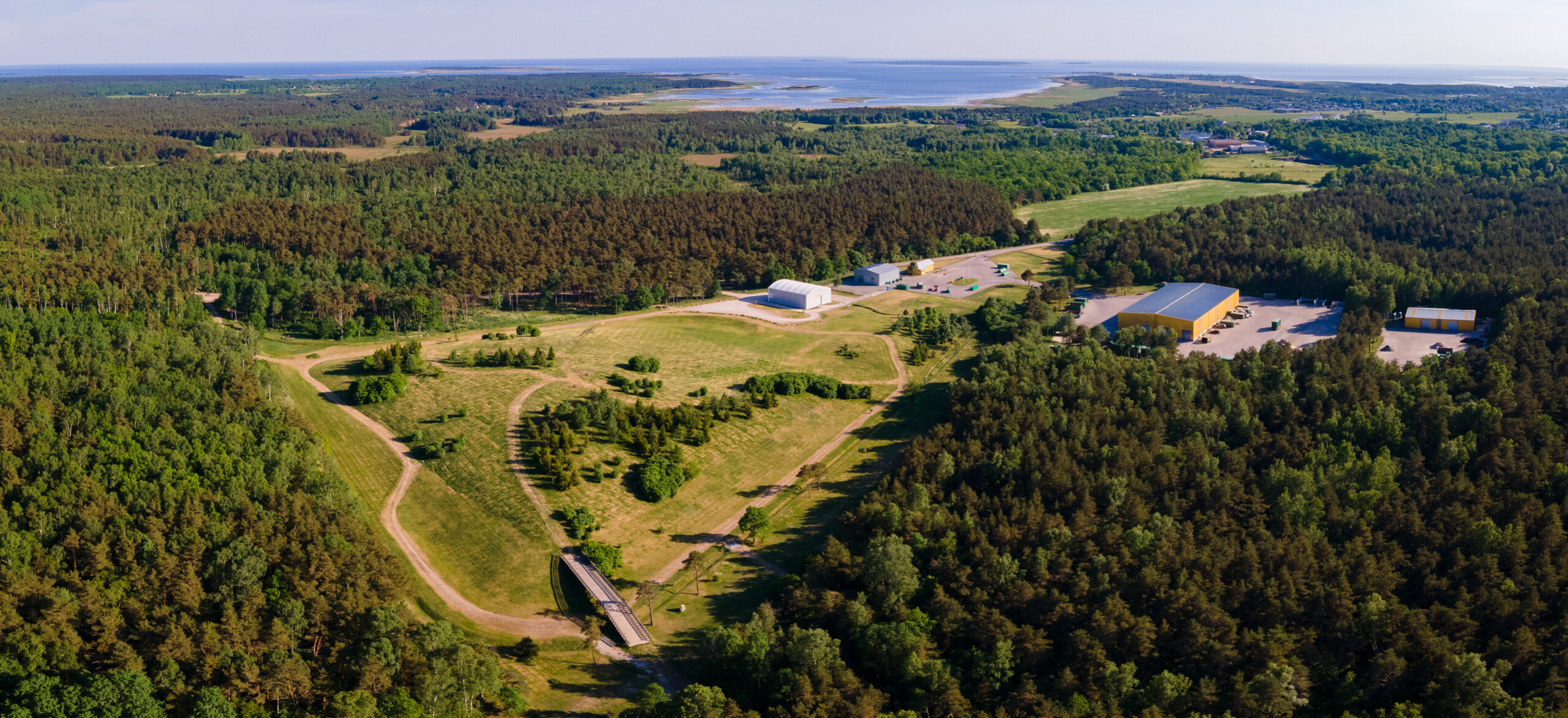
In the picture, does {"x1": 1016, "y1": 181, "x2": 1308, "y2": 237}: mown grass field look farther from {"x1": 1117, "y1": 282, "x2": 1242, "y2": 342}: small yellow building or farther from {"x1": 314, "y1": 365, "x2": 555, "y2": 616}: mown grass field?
{"x1": 314, "y1": 365, "x2": 555, "y2": 616}: mown grass field

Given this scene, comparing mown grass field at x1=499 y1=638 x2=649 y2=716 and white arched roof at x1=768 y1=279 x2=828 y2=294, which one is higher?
white arched roof at x1=768 y1=279 x2=828 y2=294

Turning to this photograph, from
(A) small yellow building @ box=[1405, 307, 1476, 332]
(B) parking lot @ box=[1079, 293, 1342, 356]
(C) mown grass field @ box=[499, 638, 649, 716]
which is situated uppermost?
(A) small yellow building @ box=[1405, 307, 1476, 332]

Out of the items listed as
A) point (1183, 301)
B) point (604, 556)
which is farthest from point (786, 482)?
point (1183, 301)

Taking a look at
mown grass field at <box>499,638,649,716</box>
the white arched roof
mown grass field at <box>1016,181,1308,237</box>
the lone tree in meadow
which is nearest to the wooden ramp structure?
mown grass field at <box>499,638,649,716</box>

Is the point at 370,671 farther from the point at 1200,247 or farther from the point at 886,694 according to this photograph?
the point at 1200,247

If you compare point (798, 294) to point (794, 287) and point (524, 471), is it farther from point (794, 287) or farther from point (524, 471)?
point (524, 471)

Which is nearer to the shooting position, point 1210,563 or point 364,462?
point 1210,563

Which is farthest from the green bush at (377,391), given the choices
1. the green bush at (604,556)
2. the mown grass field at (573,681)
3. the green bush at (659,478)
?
the mown grass field at (573,681)

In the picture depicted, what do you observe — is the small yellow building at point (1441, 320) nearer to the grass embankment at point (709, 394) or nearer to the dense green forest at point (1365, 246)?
the dense green forest at point (1365, 246)
